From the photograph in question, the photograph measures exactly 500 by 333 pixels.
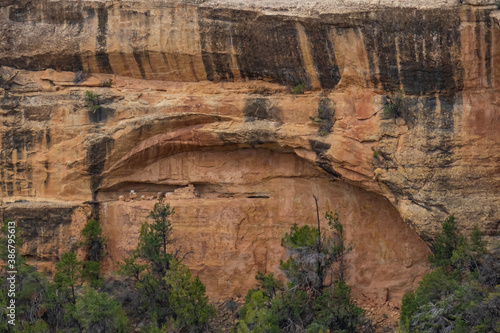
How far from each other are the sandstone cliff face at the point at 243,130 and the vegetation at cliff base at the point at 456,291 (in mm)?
635

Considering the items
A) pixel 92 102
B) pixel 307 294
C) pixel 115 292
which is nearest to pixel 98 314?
pixel 115 292

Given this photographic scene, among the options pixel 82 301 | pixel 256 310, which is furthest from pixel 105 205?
pixel 256 310

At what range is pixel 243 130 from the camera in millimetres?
25609

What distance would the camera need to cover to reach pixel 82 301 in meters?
24.2

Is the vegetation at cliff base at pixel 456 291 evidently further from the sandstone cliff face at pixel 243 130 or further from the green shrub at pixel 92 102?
the green shrub at pixel 92 102

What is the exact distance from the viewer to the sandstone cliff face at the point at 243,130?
915 inches

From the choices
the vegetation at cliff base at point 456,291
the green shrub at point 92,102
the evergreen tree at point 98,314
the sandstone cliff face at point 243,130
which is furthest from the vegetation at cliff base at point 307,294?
the green shrub at point 92,102

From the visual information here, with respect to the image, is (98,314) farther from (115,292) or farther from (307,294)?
(307,294)

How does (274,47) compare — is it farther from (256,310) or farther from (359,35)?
(256,310)

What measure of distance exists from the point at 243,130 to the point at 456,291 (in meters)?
7.92

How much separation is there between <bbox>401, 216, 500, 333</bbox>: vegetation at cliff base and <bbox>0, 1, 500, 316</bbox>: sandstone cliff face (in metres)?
0.63

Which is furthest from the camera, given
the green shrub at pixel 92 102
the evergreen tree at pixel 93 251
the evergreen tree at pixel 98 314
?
the evergreen tree at pixel 93 251

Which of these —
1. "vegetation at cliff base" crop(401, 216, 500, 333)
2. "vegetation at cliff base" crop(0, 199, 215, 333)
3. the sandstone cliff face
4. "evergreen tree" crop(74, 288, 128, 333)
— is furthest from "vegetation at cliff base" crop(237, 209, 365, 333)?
"evergreen tree" crop(74, 288, 128, 333)

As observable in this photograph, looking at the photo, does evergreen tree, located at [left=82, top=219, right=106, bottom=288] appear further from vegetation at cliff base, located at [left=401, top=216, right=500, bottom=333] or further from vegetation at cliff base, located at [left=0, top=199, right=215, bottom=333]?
vegetation at cliff base, located at [left=401, top=216, right=500, bottom=333]
